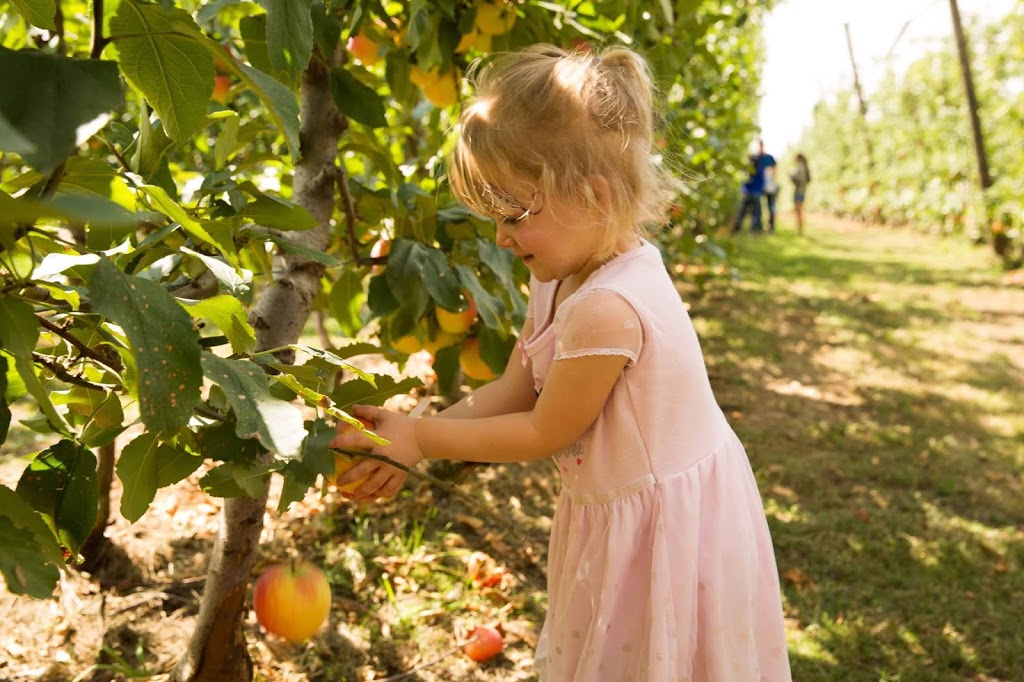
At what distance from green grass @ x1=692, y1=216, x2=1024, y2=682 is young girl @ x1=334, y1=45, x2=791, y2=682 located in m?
0.94

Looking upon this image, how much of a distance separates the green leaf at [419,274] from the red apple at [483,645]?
0.93 m

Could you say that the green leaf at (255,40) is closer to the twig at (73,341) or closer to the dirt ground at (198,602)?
the twig at (73,341)

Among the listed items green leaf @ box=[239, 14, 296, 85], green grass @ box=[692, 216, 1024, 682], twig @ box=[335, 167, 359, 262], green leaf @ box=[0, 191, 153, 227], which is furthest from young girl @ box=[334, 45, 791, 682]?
green grass @ box=[692, 216, 1024, 682]

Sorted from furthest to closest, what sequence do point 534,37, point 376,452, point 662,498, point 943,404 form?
point 943,404
point 534,37
point 662,498
point 376,452

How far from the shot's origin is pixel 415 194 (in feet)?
4.93

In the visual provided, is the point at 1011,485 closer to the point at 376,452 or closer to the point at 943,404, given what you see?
the point at 943,404

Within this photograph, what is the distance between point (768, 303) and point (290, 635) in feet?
19.7

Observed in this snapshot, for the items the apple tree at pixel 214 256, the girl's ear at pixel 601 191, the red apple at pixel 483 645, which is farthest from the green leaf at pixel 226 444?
the red apple at pixel 483 645

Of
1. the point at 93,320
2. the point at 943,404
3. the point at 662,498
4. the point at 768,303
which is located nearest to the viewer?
the point at 93,320

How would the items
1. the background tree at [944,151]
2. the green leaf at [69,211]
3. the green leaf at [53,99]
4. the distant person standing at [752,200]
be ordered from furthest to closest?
1. the distant person standing at [752,200]
2. the background tree at [944,151]
3. the green leaf at [53,99]
4. the green leaf at [69,211]

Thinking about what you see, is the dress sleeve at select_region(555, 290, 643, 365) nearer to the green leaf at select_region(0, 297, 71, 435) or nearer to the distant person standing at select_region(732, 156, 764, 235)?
the green leaf at select_region(0, 297, 71, 435)

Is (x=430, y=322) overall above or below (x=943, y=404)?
above

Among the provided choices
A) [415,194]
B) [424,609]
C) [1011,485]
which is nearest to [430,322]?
[415,194]

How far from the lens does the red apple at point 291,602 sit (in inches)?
65.2
